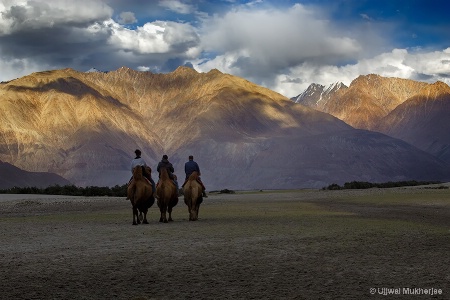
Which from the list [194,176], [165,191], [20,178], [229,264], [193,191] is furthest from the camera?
[20,178]

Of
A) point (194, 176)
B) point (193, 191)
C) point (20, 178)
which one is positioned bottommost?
point (193, 191)

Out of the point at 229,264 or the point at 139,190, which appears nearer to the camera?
the point at 229,264

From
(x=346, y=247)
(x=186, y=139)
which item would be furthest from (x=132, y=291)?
(x=186, y=139)

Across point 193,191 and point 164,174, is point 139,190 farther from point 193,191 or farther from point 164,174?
point 193,191

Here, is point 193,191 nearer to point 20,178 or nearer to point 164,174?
point 164,174

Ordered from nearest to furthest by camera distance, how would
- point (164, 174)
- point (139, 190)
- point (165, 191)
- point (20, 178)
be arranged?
point (139, 190) < point (165, 191) < point (164, 174) < point (20, 178)

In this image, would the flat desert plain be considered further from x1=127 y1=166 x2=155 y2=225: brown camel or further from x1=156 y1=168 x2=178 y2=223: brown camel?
x1=156 y1=168 x2=178 y2=223: brown camel

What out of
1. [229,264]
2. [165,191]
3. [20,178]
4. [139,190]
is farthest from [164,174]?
[20,178]

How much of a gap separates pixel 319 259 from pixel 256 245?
107 inches

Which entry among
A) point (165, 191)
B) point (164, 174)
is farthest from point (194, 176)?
point (165, 191)

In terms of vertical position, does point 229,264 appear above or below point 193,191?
below

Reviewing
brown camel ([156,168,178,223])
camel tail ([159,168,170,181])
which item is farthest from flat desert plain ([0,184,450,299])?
camel tail ([159,168,170,181])

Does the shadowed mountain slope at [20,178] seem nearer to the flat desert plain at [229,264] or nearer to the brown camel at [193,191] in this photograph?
the brown camel at [193,191]

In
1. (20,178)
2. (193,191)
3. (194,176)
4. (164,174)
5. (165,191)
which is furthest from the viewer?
(20,178)
